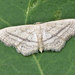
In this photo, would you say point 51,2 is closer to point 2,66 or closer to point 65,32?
point 65,32

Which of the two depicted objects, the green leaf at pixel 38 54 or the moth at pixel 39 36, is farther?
the moth at pixel 39 36

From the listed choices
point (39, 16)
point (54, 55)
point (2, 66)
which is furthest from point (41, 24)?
point (2, 66)

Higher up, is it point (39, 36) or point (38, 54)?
point (39, 36)

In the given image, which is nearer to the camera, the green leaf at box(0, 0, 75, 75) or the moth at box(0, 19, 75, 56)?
the green leaf at box(0, 0, 75, 75)
